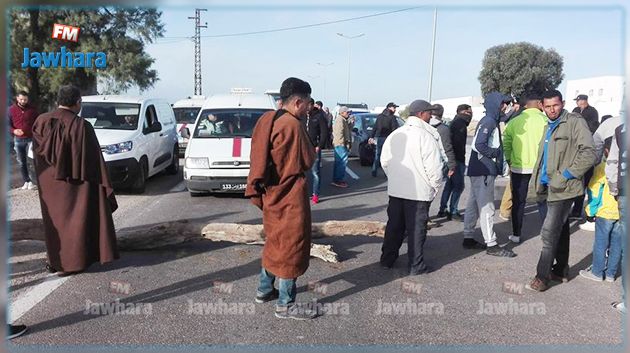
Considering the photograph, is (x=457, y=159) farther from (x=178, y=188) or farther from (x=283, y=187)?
(x=178, y=188)

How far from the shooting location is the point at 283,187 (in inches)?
141

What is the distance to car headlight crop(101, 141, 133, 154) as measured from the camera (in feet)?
26.8

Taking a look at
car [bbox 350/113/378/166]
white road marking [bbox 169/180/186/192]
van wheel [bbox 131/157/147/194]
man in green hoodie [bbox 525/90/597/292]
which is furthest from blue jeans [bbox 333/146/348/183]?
man in green hoodie [bbox 525/90/597/292]

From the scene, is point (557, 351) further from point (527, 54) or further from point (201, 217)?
point (527, 54)

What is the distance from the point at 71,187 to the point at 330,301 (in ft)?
8.69

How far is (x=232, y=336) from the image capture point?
3.43m

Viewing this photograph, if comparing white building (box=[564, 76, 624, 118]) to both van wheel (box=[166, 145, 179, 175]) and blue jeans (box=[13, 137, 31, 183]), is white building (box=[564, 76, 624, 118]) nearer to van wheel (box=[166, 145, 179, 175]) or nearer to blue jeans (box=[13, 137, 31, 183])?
van wheel (box=[166, 145, 179, 175])

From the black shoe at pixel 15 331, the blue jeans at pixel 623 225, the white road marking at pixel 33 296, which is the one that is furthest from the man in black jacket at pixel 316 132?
the black shoe at pixel 15 331

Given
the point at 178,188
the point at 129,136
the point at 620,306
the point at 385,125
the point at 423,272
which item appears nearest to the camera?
the point at 620,306

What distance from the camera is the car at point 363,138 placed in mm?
13609

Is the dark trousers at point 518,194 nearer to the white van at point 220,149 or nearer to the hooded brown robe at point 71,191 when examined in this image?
the white van at point 220,149

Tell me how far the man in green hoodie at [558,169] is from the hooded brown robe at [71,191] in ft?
13.8

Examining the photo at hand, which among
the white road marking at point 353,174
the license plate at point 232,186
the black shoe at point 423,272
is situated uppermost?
the license plate at point 232,186

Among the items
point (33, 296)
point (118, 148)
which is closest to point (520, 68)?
point (118, 148)
